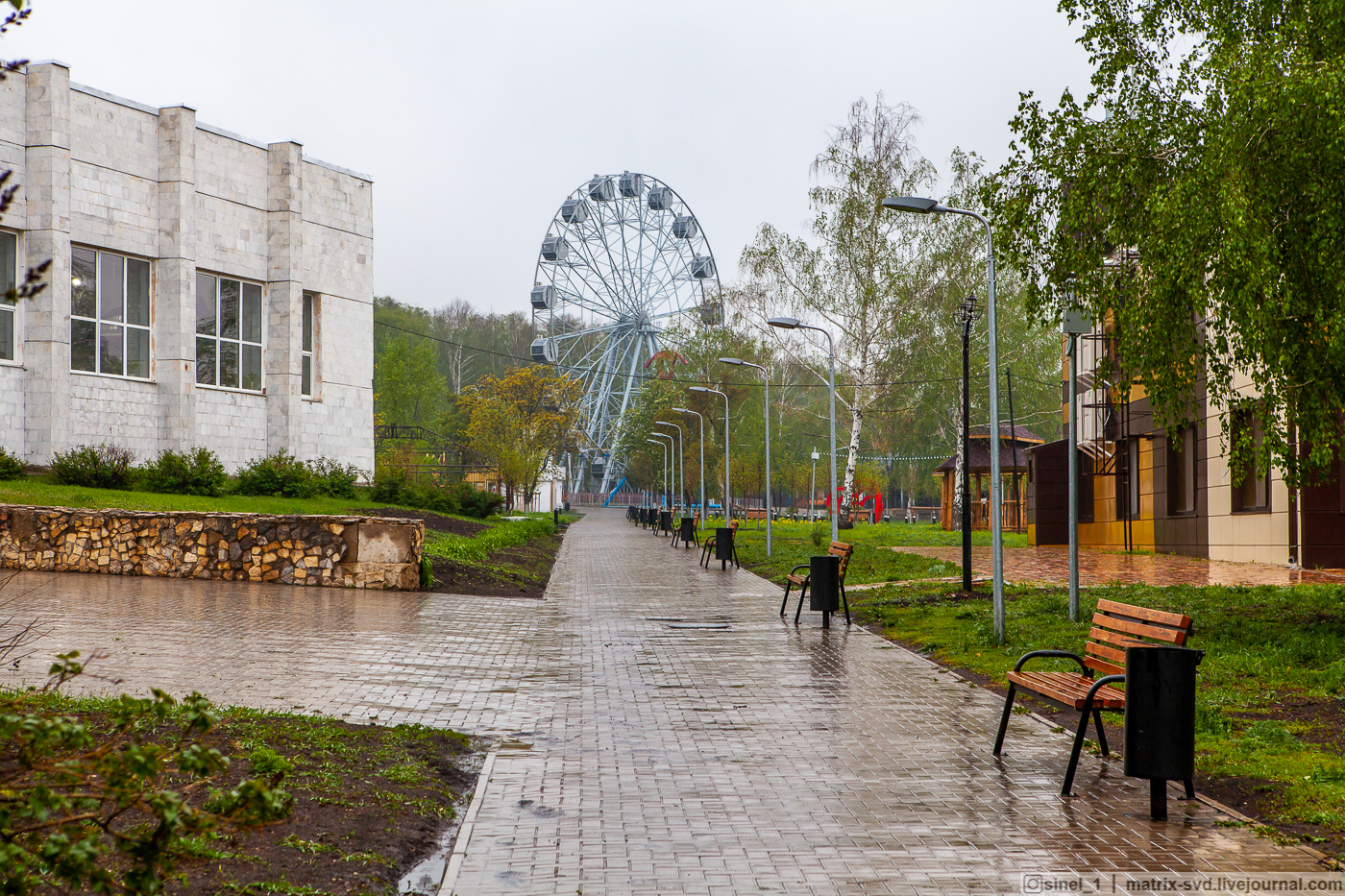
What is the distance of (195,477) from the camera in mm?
27719

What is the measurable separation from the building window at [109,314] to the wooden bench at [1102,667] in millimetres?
28088

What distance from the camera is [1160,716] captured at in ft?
18.4

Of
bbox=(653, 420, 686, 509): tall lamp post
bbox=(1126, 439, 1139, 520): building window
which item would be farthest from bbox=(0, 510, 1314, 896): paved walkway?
bbox=(653, 420, 686, 509): tall lamp post

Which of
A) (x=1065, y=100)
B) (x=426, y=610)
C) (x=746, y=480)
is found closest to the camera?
(x=1065, y=100)

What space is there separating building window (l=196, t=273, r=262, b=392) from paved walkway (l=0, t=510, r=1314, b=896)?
19.1m

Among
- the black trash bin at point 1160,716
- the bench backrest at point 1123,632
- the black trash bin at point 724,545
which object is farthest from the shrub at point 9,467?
the black trash bin at point 1160,716

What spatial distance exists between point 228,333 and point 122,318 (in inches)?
145

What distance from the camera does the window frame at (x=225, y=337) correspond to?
32.8 metres

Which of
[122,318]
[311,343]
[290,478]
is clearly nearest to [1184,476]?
[290,478]

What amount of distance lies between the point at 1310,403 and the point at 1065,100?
3772mm

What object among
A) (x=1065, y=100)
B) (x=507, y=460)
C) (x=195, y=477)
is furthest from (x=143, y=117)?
(x=1065, y=100)

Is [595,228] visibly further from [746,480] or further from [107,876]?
[107,876]

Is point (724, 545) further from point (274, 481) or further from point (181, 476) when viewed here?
point (181, 476)

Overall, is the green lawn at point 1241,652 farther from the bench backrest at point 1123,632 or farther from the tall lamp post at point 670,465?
the tall lamp post at point 670,465
